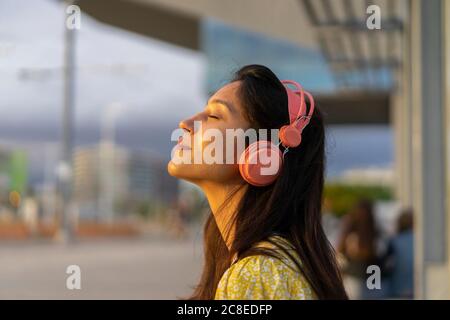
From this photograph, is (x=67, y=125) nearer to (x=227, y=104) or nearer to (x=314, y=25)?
(x=314, y=25)

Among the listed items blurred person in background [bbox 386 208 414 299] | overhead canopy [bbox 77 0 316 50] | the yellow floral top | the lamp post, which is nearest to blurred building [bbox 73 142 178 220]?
the lamp post

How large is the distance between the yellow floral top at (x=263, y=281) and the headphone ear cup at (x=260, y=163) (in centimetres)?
18

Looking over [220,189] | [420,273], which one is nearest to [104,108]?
[420,273]

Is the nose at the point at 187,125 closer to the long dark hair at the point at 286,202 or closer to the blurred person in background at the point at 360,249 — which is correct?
the long dark hair at the point at 286,202

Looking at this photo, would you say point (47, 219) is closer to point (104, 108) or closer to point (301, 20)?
point (104, 108)

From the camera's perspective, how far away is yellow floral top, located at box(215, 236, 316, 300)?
4.30 ft

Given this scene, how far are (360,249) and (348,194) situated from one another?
1852 cm

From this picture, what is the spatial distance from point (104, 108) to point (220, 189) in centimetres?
2692

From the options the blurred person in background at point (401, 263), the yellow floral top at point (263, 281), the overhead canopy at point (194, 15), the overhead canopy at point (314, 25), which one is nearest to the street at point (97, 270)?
the blurred person in background at point (401, 263)

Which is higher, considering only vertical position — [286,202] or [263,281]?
[286,202]

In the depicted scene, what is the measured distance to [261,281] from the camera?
1313mm

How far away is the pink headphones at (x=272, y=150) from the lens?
1453 mm

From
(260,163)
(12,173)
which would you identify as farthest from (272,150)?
(12,173)

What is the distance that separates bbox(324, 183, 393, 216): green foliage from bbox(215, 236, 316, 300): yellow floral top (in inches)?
828
